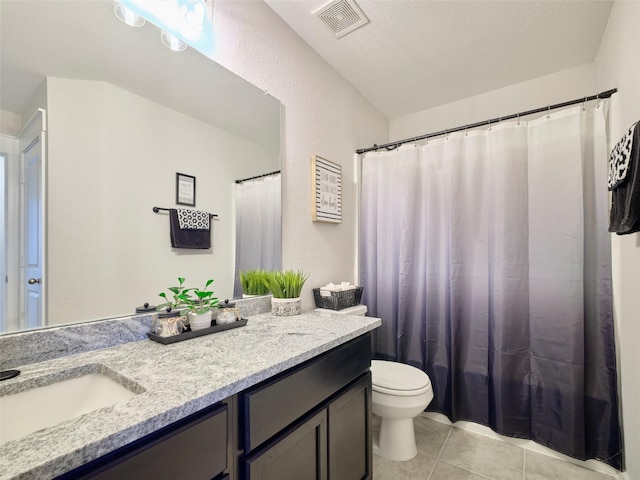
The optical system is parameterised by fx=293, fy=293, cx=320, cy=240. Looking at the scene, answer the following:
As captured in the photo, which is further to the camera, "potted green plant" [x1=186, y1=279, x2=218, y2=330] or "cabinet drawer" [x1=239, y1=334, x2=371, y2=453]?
"potted green plant" [x1=186, y1=279, x2=218, y2=330]

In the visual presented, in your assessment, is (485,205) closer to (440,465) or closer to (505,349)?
(505,349)

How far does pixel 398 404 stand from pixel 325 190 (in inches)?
52.4

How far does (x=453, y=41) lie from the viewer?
6.12ft

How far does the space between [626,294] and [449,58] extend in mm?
1726

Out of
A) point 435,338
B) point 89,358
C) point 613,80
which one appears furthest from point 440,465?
point 613,80

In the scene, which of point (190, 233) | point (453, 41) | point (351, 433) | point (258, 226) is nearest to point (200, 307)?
point (190, 233)

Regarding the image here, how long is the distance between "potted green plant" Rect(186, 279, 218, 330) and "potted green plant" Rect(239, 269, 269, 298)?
0.22m

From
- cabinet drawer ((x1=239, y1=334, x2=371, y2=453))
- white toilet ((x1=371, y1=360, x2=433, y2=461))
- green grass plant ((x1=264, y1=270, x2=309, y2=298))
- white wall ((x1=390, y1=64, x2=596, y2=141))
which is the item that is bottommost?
white toilet ((x1=371, y1=360, x2=433, y2=461))

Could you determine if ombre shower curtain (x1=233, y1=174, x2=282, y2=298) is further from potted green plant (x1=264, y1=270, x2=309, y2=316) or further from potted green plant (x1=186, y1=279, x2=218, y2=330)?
potted green plant (x1=186, y1=279, x2=218, y2=330)

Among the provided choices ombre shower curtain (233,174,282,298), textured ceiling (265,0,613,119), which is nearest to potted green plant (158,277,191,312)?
ombre shower curtain (233,174,282,298)

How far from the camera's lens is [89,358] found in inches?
34.2

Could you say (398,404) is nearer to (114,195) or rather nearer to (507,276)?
(507,276)

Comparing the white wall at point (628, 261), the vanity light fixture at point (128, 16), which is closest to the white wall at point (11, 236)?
the vanity light fixture at point (128, 16)

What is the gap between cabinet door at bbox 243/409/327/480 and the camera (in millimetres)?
790
